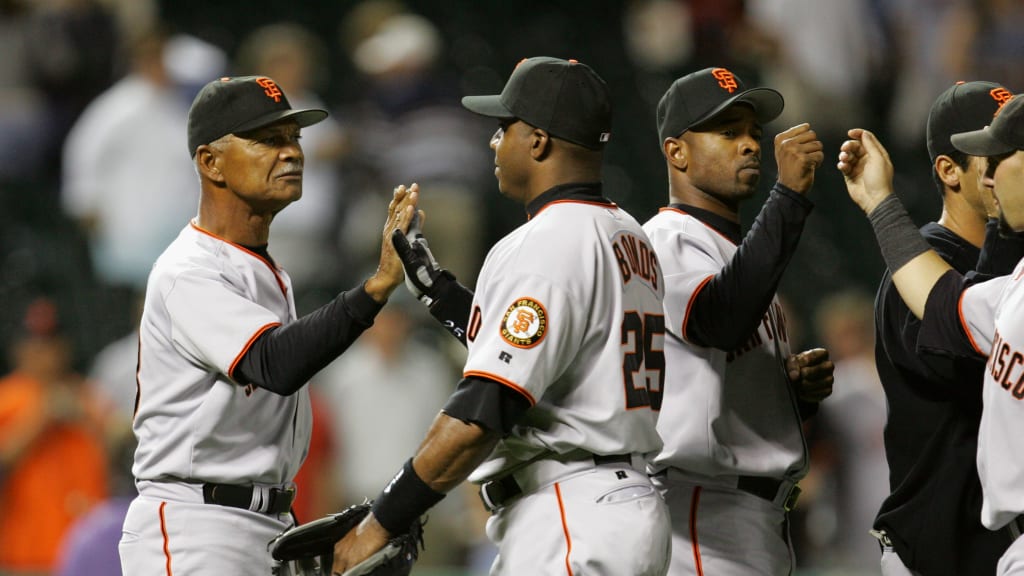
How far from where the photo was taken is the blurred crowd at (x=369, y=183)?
7609 millimetres

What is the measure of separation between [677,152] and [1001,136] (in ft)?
3.06

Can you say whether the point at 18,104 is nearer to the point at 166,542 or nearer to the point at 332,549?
the point at 166,542

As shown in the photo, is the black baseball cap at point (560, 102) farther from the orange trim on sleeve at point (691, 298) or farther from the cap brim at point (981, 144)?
the cap brim at point (981, 144)

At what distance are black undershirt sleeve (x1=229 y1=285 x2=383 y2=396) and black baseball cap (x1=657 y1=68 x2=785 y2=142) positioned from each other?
102cm

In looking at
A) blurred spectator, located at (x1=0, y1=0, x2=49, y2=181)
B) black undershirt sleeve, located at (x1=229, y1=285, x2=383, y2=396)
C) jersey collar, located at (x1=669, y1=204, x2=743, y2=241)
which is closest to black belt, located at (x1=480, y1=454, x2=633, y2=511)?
black undershirt sleeve, located at (x1=229, y1=285, x2=383, y2=396)

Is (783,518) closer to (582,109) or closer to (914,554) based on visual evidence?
(914,554)

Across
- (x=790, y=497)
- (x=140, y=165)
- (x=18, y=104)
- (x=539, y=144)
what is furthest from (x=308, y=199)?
(x=539, y=144)

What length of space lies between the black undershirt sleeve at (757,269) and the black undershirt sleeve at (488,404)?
679 mm

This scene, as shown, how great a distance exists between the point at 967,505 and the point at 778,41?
612 centimetres

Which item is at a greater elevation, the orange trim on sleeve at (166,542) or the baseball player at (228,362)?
the baseball player at (228,362)

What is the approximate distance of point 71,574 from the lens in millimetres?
5953

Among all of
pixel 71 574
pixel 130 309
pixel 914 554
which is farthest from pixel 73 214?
pixel 914 554

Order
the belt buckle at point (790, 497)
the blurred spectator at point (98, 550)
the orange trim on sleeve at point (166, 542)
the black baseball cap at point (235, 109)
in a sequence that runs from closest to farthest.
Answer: the orange trim on sleeve at point (166, 542) < the black baseball cap at point (235, 109) < the belt buckle at point (790, 497) < the blurred spectator at point (98, 550)

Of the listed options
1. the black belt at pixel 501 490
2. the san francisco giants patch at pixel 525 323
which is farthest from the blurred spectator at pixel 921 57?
the san francisco giants patch at pixel 525 323
